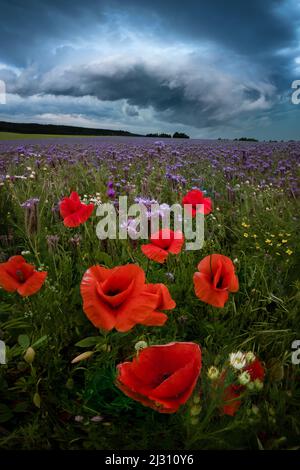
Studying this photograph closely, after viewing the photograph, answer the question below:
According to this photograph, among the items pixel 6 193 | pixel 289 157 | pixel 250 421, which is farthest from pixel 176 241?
pixel 289 157

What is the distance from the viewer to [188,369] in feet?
3.02

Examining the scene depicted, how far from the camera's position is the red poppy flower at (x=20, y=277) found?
1.30m

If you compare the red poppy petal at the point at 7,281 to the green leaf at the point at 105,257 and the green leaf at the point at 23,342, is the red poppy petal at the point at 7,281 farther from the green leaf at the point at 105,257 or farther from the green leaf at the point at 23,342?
the green leaf at the point at 105,257

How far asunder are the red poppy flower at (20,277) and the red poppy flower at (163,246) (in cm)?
42

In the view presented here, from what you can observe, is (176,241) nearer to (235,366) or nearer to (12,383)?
(235,366)

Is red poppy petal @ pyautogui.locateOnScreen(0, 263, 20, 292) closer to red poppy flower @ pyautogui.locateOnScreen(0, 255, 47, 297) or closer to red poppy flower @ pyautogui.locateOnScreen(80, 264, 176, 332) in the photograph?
red poppy flower @ pyautogui.locateOnScreen(0, 255, 47, 297)

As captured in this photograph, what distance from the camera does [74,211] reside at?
5.94 feet

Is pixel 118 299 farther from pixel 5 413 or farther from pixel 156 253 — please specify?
pixel 5 413

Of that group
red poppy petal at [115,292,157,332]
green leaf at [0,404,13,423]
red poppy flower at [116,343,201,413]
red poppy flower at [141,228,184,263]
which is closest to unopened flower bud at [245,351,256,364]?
red poppy flower at [116,343,201,413]

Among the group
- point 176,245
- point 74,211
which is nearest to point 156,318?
point 176,245


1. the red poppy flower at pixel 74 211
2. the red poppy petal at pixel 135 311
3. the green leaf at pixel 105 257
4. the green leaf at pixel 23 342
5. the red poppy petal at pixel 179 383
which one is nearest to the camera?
the red poppy petal at pixel 179 383

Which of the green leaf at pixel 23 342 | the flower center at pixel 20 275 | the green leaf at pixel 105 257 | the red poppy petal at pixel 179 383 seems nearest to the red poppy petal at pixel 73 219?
the green leaf at pixel 105 257

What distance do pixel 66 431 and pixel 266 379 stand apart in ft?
2.60

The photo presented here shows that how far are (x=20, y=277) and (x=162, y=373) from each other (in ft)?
2.19
